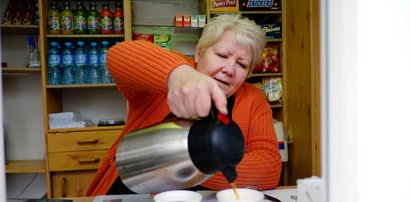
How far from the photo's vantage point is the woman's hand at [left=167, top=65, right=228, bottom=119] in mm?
521

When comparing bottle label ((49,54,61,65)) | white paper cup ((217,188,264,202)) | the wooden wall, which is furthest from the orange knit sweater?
bottle label ((49,54,61,65))

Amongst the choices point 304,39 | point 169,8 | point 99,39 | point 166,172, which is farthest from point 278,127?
point 166,172

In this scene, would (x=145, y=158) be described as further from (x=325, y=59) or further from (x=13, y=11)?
(x=13, y=11)

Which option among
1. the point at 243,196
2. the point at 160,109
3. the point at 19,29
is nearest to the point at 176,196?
the point at 243,196

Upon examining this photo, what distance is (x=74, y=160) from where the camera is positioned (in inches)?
88.5

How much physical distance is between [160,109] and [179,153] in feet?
1.72

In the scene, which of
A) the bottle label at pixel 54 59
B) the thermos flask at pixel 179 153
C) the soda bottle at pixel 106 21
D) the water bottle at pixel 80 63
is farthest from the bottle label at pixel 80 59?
the thermos flask at pixel 179 153

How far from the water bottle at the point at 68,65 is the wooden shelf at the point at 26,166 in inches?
24.2

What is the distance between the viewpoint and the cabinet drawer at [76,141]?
2.24m

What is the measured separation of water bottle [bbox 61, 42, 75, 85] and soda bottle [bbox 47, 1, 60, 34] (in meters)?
0.13

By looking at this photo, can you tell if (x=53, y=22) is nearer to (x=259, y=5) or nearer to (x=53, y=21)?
(x=53, y=21)

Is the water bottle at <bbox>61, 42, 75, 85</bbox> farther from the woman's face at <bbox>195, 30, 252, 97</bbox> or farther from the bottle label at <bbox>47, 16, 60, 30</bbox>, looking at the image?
the woman's face at <bbox>195, 30, 252, 97</bbox>

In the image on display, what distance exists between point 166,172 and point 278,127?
195cm

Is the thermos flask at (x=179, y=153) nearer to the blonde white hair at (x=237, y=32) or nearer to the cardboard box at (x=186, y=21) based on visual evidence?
the blonde white hair at (x=237, y=32)
